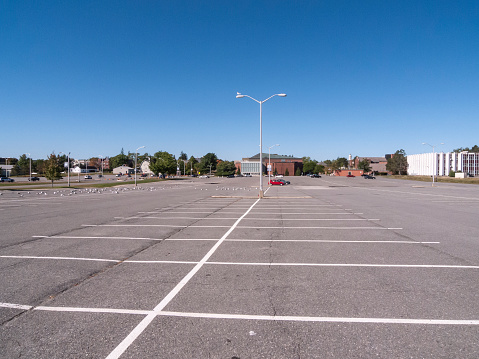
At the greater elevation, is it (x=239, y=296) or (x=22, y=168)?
(x=22, y=168)

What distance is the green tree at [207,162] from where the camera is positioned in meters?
162

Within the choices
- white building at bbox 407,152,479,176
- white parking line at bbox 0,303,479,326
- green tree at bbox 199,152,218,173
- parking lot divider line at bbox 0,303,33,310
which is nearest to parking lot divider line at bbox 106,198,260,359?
white parking line at bbox 0,303,479,326

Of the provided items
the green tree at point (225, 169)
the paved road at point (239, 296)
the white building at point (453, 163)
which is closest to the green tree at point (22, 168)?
the green tree at point (225, 169)

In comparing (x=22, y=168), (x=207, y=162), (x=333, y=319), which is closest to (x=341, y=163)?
(x=207, y=162)

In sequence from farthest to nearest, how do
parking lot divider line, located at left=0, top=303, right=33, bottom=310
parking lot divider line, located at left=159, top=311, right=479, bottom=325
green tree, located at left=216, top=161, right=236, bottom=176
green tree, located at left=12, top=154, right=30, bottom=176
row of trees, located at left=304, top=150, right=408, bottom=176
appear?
green tree, located at left=216, top=161, right=236, bottom=176 < row of trees, located at left=304, top=150, right=408, bottom=176 < green tree, located at left=12, top=154, right=30, bottom=176 < parking lot divider line, located at left=0, top=303, right=33, bottom=310 < parking lot divider line, located at left=159, top=311, right=479, bottom=325

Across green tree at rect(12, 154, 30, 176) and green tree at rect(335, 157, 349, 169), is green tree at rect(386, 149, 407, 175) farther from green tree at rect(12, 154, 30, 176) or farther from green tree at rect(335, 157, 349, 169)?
green tree at rect(12, 154, 30, 176)

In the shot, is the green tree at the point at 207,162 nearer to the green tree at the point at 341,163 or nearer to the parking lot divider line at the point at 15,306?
the green tree at the point at 341,163

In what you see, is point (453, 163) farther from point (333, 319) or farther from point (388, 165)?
point (333, 319)

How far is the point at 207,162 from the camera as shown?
541ft

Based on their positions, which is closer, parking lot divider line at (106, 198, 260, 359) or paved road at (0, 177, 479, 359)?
parking lot divider line at (106, 198, 260, 359)

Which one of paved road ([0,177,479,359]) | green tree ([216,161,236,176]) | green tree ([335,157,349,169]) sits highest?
green tree ([335,157,349,169])

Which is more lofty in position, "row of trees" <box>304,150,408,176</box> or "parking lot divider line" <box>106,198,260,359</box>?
"row of trees" <box>304,150,408,176</box>

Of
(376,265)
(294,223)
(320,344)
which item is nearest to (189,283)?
(320,344)

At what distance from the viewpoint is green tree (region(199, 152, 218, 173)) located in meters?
162
